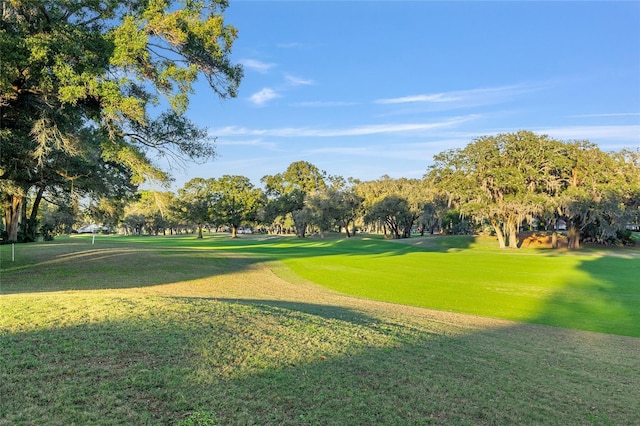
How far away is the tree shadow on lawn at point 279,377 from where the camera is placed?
3.88 m

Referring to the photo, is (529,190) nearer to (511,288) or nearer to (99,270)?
(511,288)

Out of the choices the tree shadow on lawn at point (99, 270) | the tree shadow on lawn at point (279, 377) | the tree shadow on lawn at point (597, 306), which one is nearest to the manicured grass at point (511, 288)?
the tree shadow on lawn at point (597, 306)

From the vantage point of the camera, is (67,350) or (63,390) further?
(67,350)

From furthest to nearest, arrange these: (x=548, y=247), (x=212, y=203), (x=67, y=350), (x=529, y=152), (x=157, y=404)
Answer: (x=212, y=203)
(x=548, y=247)
(x=529, y=152)
(x=67, y=350)
(x=157, y=404)

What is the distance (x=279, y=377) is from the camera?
4785mm

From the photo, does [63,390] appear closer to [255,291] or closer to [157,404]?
[157,404]

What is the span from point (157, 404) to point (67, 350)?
73.3 inches

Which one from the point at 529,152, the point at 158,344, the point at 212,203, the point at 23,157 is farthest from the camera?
the point at 212,203

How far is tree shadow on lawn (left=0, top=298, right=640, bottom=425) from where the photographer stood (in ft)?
12.7

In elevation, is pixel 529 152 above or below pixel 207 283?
above

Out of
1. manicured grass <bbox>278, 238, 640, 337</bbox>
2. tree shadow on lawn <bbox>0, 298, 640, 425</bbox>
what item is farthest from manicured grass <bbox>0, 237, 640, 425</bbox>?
manicured grass <bbox>278, 238, 640, 337</bbox>

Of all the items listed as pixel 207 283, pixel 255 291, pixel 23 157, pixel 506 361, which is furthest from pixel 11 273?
pixel 506 361

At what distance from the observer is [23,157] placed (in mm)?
15180

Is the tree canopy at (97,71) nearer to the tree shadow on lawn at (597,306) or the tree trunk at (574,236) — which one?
the tree shadow on lawn at (597,306)
